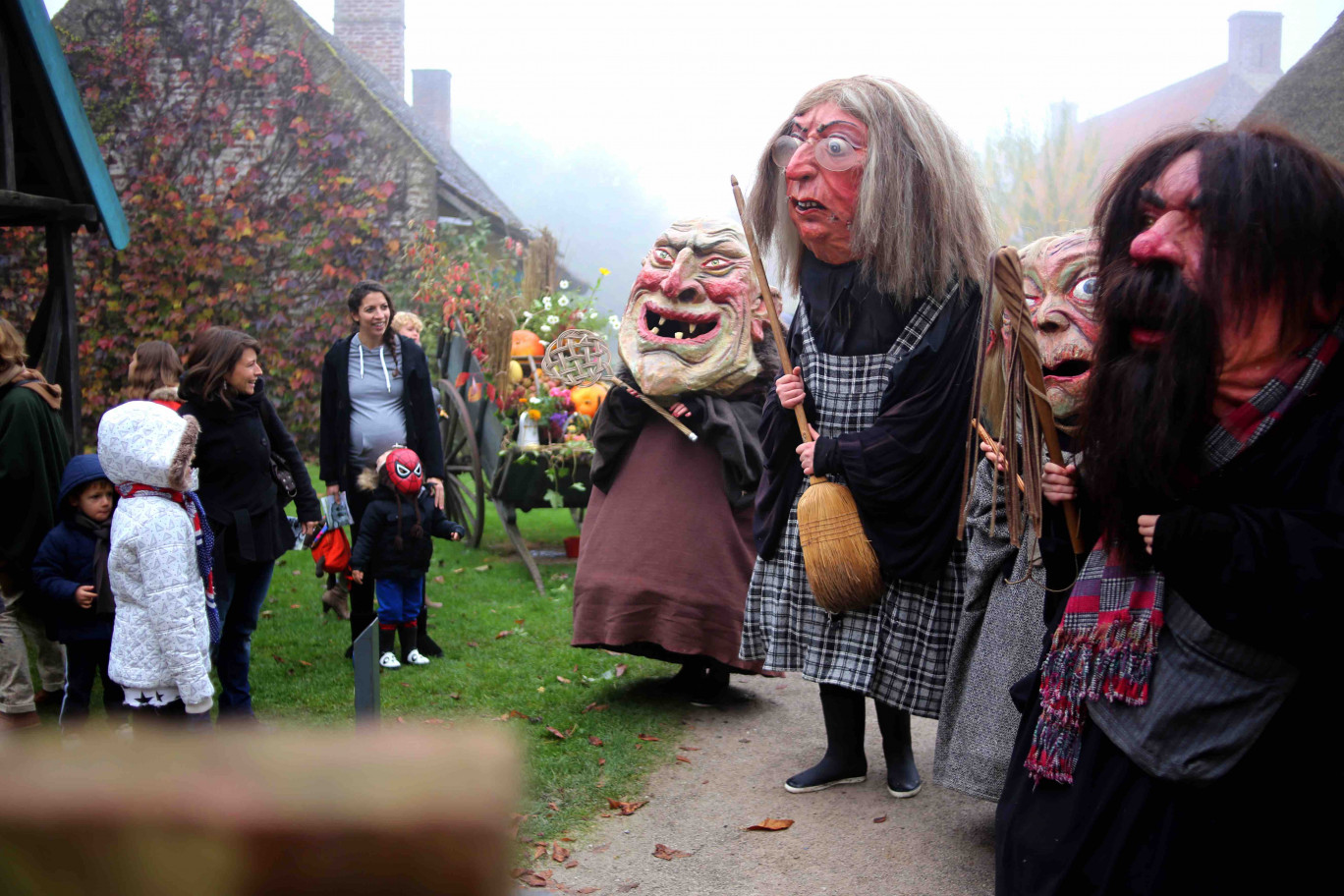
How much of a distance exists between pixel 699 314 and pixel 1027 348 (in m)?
2.09

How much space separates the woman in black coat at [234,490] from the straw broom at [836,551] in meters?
2.16

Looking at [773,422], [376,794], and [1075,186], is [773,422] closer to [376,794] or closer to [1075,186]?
[376,794]

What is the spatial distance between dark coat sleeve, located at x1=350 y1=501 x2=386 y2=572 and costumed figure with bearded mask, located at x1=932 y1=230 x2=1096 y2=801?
9.47 ft

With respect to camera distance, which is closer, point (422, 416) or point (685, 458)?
point (685, 458)

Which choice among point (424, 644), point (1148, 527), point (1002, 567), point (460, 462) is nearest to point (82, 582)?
point (424, 644)

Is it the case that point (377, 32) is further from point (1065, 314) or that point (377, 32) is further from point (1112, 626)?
point (1112, 626)

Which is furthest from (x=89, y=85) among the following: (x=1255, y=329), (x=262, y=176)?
(x=1255, y=329)

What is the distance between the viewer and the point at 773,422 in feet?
12.0

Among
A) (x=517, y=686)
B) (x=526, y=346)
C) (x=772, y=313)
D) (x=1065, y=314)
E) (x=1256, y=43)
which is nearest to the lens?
(x=1065, y=314)

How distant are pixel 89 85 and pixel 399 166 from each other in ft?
11.8

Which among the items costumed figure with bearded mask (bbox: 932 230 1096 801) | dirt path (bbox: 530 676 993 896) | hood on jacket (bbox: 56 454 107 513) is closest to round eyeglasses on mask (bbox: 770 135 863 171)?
costumed figure with bearded mask (bbox: 932 230 1096 801)

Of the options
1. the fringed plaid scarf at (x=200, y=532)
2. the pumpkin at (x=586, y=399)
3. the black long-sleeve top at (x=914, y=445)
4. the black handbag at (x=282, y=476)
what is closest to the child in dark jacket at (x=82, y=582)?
the fringed plaid scarf at (x=200, y=532)

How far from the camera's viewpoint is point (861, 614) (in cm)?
346

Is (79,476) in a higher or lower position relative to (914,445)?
lower
